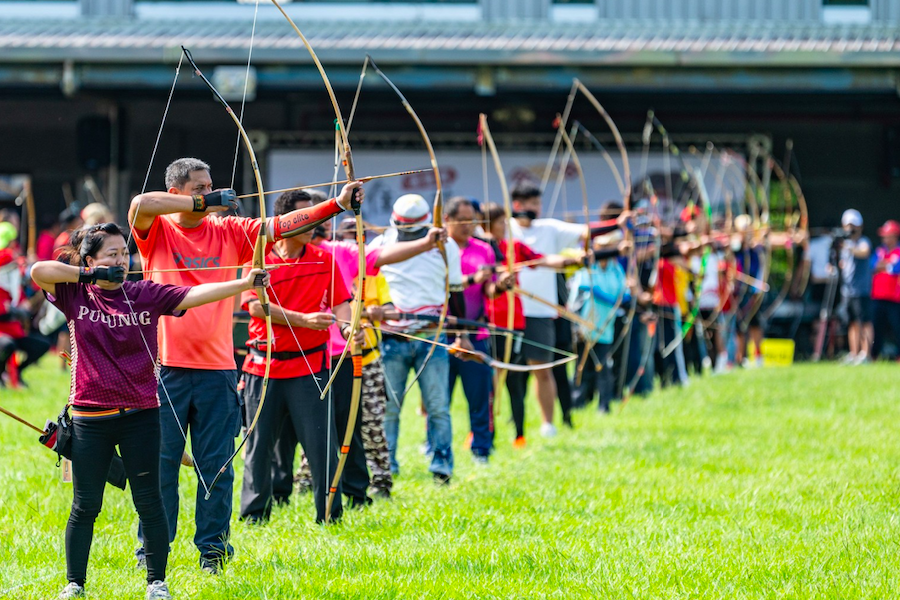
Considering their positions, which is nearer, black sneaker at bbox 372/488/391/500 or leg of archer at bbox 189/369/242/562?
leg of archer at bbox 189/369/242/562

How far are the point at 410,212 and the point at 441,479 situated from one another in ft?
4.36

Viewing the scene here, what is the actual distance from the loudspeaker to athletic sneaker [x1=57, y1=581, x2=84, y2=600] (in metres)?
10.3

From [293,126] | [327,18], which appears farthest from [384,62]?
[327,18]

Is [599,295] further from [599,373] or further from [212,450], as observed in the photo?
[212,450]

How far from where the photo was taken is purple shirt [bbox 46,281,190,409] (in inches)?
145

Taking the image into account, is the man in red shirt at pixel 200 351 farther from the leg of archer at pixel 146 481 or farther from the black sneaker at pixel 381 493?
the black sneaker at pixel 381 493

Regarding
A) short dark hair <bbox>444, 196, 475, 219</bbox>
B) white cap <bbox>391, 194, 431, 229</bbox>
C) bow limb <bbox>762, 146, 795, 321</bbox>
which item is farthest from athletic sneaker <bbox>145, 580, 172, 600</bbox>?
bow limb <bbox>762, 146, 795, 321</bbox>

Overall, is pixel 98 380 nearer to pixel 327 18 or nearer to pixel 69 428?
pixel 69 428

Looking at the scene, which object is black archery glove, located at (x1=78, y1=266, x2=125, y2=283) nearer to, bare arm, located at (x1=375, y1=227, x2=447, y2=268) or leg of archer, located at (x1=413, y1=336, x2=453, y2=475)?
bare arm, located at (x1=375, y1=227, x2=447, y2=268)

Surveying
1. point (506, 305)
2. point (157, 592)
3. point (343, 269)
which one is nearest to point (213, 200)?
point (157, 592)

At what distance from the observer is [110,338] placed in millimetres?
3721

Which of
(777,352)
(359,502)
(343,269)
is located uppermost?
(343,269)

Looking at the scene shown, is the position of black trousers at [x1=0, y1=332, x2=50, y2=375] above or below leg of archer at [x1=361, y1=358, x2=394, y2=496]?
below

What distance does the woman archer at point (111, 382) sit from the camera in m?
3.69
